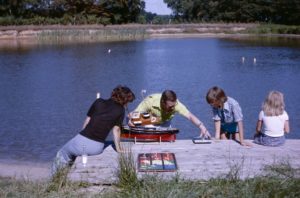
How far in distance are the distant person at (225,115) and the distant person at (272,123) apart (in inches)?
8.8

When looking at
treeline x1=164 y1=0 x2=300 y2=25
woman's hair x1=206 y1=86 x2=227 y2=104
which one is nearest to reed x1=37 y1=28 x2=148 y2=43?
treeline x1=164 y1=0 x2=300 y2=25

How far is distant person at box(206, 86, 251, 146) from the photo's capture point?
21.1 ft

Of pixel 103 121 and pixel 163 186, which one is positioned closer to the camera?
pixel 163 186

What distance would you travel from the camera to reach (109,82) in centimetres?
1850

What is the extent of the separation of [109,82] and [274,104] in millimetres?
12686

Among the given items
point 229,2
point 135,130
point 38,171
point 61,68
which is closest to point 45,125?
point 38,171

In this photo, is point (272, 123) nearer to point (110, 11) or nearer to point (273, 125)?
point (273, 125)

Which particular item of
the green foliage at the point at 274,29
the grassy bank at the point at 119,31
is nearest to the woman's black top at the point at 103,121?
the grassy bank at the point at 119,31

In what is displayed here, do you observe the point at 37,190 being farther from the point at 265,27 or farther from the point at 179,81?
the point at 265,27

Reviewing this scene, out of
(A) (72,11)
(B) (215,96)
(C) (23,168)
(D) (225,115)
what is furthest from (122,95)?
(A) (72,11)

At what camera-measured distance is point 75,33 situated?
43219 millimetres

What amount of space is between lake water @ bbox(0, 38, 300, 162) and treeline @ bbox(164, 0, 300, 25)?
2370 cm

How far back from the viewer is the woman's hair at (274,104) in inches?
241

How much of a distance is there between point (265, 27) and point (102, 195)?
48.0m
